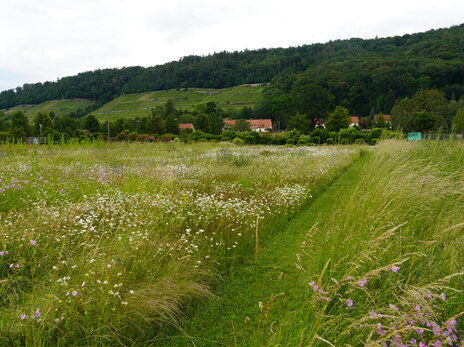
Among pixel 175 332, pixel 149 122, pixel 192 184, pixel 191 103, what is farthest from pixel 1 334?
pixel 191 103

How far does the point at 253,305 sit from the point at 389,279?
161 centimetres

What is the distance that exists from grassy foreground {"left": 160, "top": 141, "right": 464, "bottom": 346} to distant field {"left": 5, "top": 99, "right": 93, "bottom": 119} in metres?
155

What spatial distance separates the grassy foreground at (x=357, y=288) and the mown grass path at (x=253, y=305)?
0.5 inches

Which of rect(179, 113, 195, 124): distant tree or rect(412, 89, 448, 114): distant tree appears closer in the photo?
rect(412, 89, 448, 114): distant tree

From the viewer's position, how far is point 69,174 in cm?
780

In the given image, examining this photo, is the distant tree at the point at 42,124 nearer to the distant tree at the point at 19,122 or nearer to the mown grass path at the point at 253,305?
the distant tree at the point at 19,122

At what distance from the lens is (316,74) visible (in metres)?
108

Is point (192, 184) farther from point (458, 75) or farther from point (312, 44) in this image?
point (312, 44)

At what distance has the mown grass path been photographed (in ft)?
8.66

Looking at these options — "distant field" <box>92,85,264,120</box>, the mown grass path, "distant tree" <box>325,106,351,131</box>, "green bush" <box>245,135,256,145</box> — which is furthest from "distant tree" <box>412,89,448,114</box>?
the mown grass path

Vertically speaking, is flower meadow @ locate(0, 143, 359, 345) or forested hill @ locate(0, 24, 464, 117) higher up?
forested hill @ locate(0, 24, 464, 117)

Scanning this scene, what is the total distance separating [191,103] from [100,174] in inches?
5350

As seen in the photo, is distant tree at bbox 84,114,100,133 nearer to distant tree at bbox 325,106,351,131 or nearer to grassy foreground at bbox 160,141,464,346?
distant tree at bbox 325,106,351,131

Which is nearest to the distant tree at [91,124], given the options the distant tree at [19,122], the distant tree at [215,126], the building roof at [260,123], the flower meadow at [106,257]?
the distant tree at [19,122]
